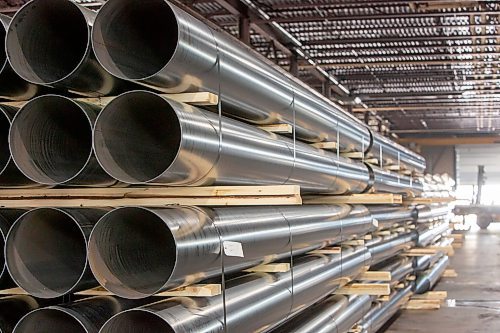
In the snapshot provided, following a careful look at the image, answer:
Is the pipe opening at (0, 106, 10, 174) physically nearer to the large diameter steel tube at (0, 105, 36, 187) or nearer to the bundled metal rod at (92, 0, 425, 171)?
the large diameter steel tube at (0, 105, 36, 187)

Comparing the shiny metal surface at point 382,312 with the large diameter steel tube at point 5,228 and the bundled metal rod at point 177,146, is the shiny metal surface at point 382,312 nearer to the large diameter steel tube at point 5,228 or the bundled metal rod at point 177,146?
the bundled metal rod at point 177,146

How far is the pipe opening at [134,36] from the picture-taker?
307cm

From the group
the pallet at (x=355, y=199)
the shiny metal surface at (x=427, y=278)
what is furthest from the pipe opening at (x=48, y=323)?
the shiny metal surface at (x=427, y=278)

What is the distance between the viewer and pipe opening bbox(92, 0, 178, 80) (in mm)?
3074

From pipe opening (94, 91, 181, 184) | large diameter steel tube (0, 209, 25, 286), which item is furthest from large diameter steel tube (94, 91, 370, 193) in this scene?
large diameter steel tube (0, 209, 25, 286)

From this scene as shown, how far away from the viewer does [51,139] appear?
332cm

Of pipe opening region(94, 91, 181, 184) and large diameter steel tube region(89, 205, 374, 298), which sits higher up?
pipe opening region(94, 91, 181, 184)

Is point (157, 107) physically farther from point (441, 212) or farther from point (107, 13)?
point (441, 212)

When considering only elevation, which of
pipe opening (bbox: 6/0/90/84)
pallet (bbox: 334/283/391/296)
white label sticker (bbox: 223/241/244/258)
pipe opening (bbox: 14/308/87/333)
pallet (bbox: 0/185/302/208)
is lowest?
pallet (bbox: 334/283/391/296)

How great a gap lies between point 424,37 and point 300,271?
6.12 meters

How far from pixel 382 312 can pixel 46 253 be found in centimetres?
608

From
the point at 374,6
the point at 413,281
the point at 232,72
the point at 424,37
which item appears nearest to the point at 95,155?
the point at 232,72

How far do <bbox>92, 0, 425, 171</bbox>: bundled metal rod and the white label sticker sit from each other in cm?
78

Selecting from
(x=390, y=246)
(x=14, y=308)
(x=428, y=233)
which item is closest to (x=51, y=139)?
Answer: (x=14, y=308)
